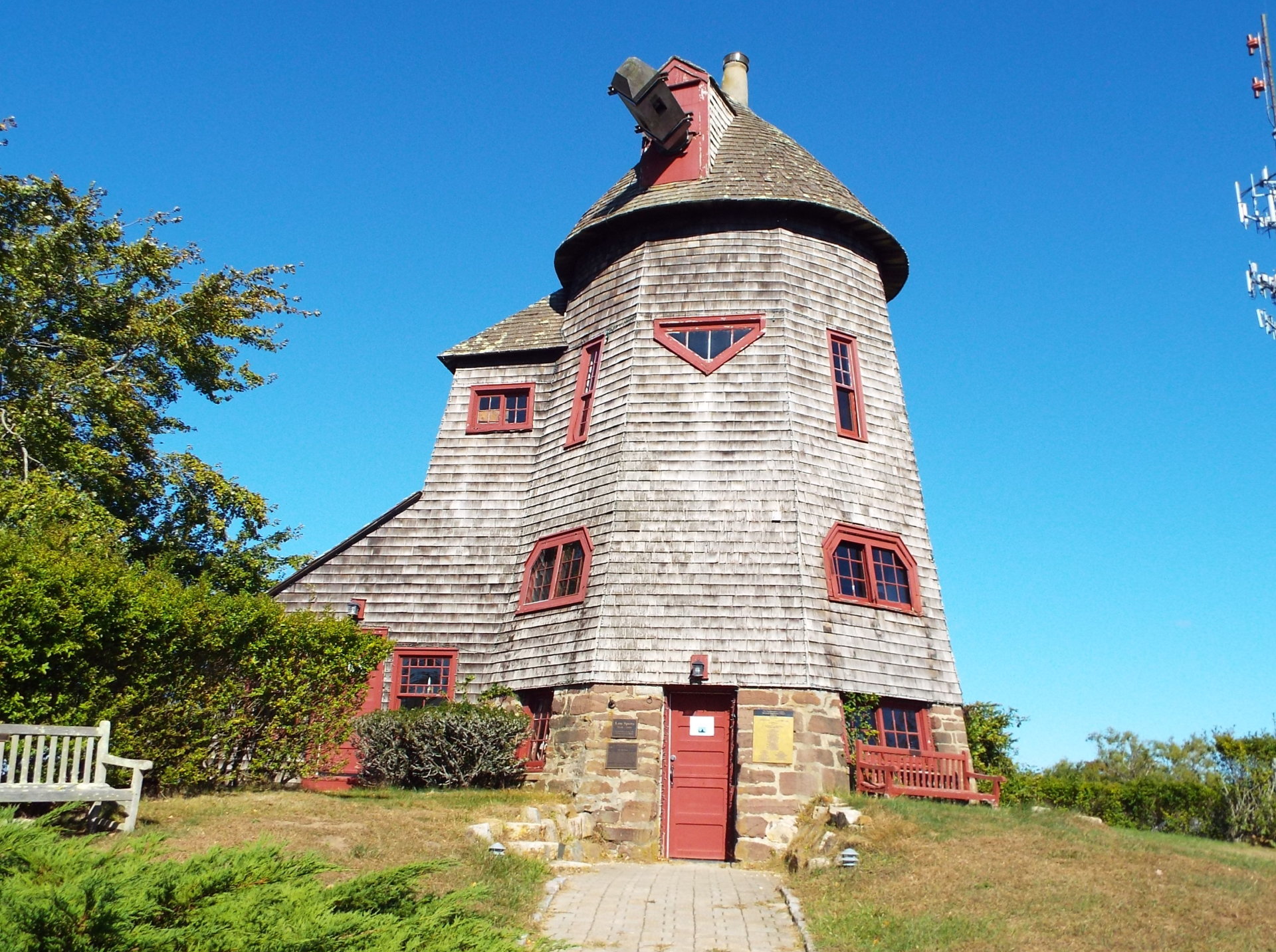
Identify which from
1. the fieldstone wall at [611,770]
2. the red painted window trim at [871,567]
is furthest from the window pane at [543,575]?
the red painted window trim at [871,567]

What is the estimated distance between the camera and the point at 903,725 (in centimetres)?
1609

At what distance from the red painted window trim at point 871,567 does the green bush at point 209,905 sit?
36.2ft

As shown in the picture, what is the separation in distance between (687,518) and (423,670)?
556 centimetres

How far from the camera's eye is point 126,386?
21.5 metres

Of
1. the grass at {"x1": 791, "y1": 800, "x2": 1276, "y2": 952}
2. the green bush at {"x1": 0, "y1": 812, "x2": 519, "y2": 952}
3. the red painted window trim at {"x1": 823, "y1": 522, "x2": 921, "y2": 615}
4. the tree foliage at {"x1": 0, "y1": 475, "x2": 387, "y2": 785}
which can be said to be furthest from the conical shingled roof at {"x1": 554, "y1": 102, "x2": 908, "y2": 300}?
the green bush at {"x1": 0, "y1": 812, "x2": 519, "y2": 952}

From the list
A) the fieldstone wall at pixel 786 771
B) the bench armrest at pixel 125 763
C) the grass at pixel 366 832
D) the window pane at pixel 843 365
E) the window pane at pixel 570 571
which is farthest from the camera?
the window pane at pixel 843 365

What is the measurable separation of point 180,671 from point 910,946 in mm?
8660

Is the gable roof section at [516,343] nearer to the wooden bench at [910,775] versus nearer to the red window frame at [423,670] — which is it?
the red window frame at [423,670]

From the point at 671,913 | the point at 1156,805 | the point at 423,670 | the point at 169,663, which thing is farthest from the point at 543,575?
the point at 1156,805

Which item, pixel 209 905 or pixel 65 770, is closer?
pixel 209 905

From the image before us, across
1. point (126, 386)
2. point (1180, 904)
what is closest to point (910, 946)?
point (1180, 904)

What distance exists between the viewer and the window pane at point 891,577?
658 inches

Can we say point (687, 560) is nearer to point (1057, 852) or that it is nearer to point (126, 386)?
point (1057, 852)

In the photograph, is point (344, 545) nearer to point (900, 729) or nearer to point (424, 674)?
point (424, 674)
